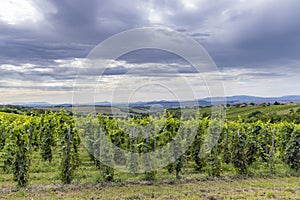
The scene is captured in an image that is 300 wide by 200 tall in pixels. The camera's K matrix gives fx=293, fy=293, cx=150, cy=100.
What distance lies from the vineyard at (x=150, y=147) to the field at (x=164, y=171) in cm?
4

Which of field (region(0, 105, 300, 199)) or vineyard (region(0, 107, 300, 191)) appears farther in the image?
vineyard (region(0, 107, 300, 191))

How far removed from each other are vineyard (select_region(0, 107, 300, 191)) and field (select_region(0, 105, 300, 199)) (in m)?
0.04

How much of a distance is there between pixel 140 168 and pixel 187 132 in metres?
2.60

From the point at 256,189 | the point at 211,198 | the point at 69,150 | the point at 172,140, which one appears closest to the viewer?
the point at 211,198

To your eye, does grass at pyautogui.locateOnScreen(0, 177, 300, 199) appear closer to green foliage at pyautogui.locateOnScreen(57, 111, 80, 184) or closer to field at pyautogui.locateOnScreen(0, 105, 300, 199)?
field at pyautogui.locateOnScreen(0, 105, 300, 199)

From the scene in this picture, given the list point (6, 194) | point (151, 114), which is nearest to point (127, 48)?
point (151, 114)

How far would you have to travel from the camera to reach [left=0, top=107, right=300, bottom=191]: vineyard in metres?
10.1

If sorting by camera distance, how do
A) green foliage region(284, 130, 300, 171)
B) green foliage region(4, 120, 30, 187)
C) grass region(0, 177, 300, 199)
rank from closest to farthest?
grass region(0, 177, 300, 199)
green foliage region(4, 120, 30, 187)
green foliage region(284, 130, 300, 171)

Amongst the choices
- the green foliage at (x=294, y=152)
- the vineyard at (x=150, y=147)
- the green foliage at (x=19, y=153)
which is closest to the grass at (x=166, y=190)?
the green foliage at (x=19, y=153)

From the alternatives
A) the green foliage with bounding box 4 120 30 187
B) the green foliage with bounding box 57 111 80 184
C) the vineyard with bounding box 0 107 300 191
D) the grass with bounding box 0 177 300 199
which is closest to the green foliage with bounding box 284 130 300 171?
the vineyard with bounding box 0 107 300 191

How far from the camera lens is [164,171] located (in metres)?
12.3

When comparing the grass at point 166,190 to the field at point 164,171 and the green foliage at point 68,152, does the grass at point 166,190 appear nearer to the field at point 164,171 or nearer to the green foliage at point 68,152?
the field at point 164,171

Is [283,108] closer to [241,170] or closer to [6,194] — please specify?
[241,170]

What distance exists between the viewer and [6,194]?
28.5ft
